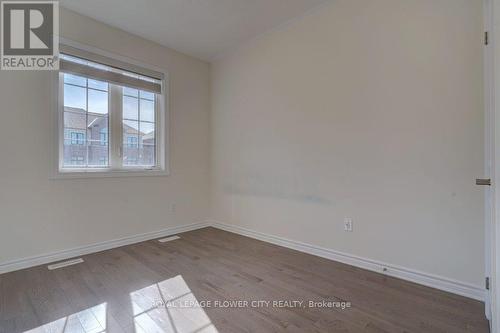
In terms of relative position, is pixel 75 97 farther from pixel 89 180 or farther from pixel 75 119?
pixel 89 180

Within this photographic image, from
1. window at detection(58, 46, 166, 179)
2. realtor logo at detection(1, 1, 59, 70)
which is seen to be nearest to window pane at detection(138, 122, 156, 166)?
window at detection(58, 46, 166, 179)

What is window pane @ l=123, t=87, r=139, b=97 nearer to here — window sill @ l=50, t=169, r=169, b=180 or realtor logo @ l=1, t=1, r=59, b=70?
realtor logo @ l=1, t=1, r=59, b=70

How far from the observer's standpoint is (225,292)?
6.32ft

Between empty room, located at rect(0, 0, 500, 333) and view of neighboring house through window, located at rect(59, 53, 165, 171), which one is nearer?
empty room, located at rect(0, 0, 500, 333)

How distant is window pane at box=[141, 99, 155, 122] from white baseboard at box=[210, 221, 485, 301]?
222 centimetres

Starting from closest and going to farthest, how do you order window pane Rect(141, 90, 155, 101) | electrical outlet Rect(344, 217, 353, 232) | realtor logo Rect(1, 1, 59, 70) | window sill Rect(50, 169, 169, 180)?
realtor logo Rect(1, 1, 59, 70), electrical outlet Rect(344, 217, 353, 232), window sill Rect(50, 169, 169, 180), window pane Rect(141, 90, 155, 101)

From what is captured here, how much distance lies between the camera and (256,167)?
3.30m

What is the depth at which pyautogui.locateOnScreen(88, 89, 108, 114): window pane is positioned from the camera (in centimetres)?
281

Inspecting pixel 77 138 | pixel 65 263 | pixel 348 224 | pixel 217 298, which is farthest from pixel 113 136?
pixel 348 224

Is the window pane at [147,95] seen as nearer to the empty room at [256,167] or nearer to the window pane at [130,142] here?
the empty room at [256,167]

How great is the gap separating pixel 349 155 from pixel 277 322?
1638 mm

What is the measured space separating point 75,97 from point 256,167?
2.28 meters

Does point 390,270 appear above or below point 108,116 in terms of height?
below

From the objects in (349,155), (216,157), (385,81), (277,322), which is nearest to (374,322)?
(277,322)
